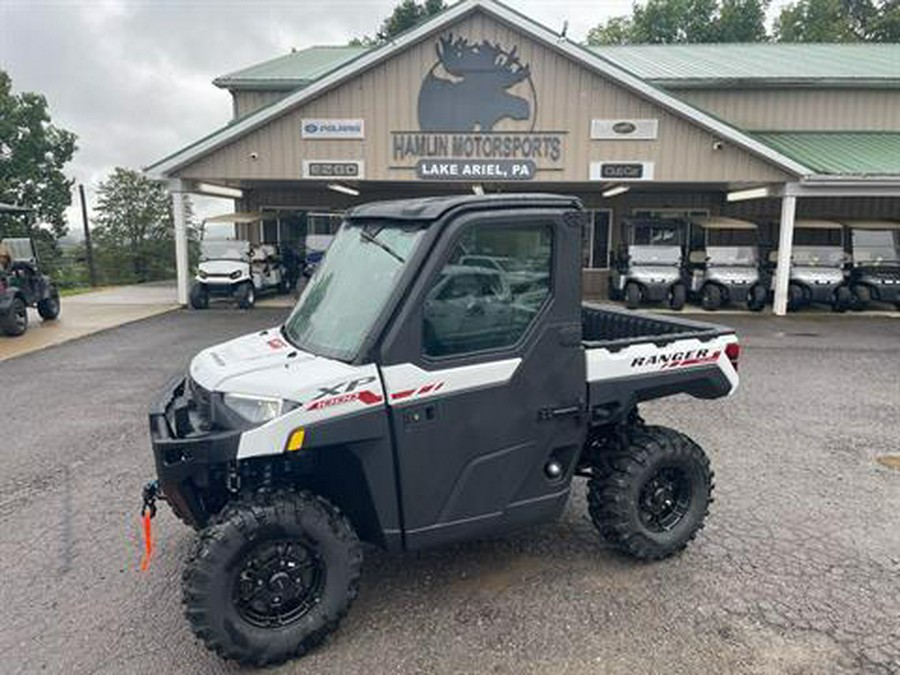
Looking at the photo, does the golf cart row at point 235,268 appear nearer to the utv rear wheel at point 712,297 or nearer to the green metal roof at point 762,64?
the green metal roof at point 762,64

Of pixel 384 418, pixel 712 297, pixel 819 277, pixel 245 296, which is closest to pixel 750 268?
pixel 712 297

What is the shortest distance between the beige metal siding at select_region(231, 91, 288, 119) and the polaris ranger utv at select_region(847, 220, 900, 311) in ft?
57.6

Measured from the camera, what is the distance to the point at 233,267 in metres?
16.2

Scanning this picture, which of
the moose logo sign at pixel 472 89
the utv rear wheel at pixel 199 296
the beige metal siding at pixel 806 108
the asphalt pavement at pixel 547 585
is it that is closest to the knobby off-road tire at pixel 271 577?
the asphalt pavement at pixel 547 585

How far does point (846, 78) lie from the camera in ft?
60.4

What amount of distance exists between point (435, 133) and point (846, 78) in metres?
13.0

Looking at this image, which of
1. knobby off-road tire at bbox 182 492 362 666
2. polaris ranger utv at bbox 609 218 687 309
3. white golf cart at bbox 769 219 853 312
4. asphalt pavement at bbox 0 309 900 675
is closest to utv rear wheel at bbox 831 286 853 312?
white golf cart at bbox 769 219 853 312

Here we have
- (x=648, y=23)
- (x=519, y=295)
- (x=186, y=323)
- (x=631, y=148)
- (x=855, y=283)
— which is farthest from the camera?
(x=648, y=23)

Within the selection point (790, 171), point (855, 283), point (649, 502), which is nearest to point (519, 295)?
point (649, 502)

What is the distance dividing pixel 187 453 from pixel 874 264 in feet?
58.8

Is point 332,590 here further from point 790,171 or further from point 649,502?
point 790,171

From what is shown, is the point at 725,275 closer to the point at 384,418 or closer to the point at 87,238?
the point at 384,418

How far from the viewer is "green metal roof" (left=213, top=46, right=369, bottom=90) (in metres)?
20.0

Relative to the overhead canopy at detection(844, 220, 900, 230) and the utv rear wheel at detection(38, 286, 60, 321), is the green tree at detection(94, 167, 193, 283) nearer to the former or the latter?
the utv rear wheel at detection(38, 286, 60, 321)
